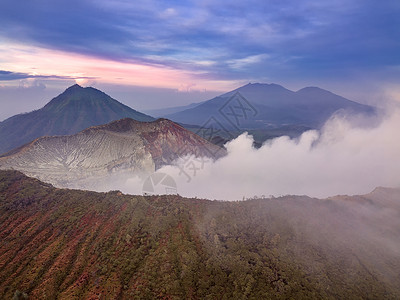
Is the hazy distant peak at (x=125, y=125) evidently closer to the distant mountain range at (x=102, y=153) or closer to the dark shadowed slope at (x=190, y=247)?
the distant mountain range at (x=102, y=153)

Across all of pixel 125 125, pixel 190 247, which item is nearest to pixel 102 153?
pixel 125 125

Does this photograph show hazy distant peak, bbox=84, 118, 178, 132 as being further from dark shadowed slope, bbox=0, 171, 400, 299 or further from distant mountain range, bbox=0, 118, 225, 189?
dark shadowed slope, bbox=0, 171, 400, 299

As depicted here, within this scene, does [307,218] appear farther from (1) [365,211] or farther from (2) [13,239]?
(2) [13,239]

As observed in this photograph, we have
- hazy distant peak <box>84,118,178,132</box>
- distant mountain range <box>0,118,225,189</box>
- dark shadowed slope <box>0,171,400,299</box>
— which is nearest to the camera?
dark shadowed slope <box>0,171,400,299</box>

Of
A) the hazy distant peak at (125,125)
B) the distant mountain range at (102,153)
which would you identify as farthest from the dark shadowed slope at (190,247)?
the hazy distant peak at (125,125)

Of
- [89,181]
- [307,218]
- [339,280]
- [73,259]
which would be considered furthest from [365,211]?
[89,181]

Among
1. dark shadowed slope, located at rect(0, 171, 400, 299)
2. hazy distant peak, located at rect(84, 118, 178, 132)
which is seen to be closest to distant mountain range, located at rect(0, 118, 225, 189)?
hazy distant peak, located at rect(84, 118, 178, 132)
